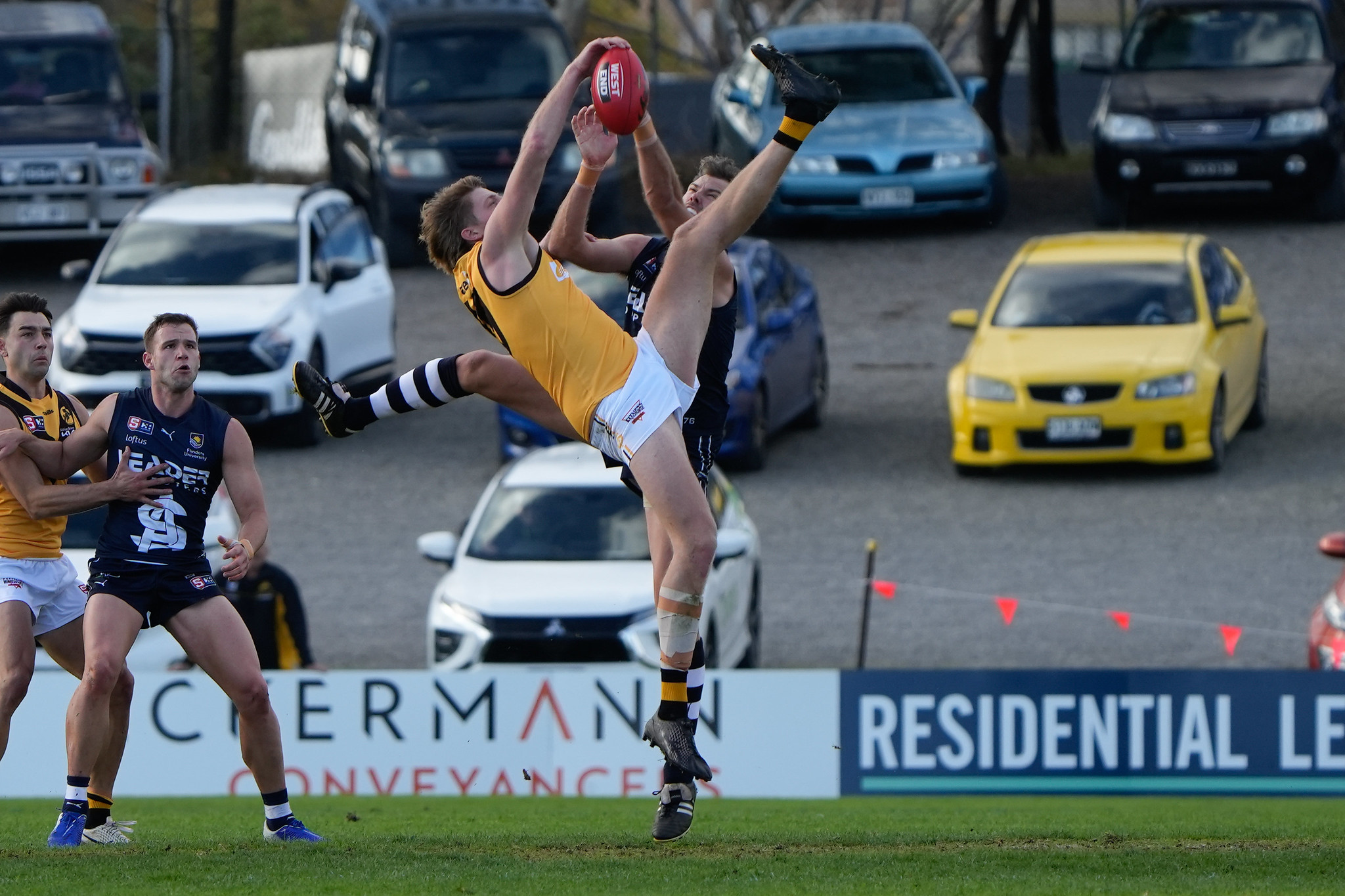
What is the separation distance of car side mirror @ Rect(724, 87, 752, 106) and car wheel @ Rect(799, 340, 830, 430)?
383 centimetres

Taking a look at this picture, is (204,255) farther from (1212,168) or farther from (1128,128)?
(1212,168)

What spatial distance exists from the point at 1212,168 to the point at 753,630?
11.7m

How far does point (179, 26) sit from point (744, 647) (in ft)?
65.1

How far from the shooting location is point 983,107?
33000mm

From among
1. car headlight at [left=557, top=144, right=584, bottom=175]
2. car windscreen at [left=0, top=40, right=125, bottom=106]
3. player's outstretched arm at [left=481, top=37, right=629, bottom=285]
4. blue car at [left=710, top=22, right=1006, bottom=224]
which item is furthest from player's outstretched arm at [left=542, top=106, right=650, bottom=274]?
Answer: car windscreen at [left=0, top=40, right=125, bottom=106]

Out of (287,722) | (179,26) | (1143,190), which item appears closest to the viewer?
(287,722)

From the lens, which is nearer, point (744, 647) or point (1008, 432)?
point (744, 647)

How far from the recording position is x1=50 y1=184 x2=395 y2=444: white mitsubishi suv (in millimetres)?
19812

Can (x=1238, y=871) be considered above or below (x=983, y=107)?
above

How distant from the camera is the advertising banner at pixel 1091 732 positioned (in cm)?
1297

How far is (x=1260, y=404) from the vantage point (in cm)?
2134

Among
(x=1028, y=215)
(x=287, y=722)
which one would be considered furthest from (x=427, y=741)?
(x=1028, y=215)

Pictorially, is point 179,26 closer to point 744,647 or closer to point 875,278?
point 875,278

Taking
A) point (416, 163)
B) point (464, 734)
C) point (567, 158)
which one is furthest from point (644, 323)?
point (416, 163)
